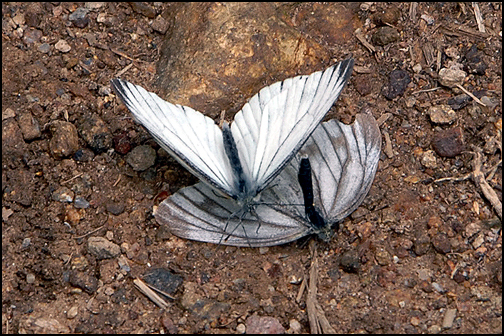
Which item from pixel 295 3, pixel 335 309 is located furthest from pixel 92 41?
pixel 335 309

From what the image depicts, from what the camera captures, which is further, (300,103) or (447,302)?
(300,103)

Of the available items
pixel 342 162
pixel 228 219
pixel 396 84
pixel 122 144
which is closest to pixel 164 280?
pixel 228 219

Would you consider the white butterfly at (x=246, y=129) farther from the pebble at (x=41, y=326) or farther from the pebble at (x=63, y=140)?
the pebble at (x=41, y=326)

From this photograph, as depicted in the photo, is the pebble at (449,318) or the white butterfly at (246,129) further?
the white butterfly at (246,129)

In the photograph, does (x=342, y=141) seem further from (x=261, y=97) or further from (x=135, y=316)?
(x=135, y=316)

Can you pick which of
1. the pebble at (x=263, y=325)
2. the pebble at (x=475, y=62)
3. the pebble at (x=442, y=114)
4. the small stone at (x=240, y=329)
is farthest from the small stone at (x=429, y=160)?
the small stone at (x=240, y=329)

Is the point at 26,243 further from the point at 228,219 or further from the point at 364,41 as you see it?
the point at 364,41
